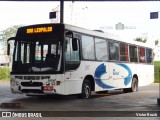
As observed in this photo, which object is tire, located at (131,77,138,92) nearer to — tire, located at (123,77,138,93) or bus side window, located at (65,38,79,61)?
tire, located at (123,77,138,93)

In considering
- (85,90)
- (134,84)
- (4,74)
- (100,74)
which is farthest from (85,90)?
(4,74)

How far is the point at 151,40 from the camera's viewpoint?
64.9 m

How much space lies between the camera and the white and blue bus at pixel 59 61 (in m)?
13.6

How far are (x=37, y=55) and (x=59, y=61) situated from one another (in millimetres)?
1006

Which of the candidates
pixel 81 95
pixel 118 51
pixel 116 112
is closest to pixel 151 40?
pixel 118 51

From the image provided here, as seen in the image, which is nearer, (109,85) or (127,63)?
(109,85)

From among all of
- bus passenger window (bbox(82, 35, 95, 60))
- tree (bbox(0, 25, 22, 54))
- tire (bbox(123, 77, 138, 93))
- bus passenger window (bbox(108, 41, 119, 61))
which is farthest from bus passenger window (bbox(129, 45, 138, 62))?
tree (bbox(0, 25, 22, 54))

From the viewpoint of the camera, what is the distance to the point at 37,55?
14.0 metres

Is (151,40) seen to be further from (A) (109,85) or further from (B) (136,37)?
(A) (109,85)

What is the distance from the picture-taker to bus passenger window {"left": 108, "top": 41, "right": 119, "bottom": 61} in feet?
58.6

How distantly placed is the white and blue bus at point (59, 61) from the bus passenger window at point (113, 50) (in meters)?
0.60

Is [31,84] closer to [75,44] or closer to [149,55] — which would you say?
[75,44]

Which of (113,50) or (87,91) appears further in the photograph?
(113,50)

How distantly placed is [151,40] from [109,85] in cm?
4898
